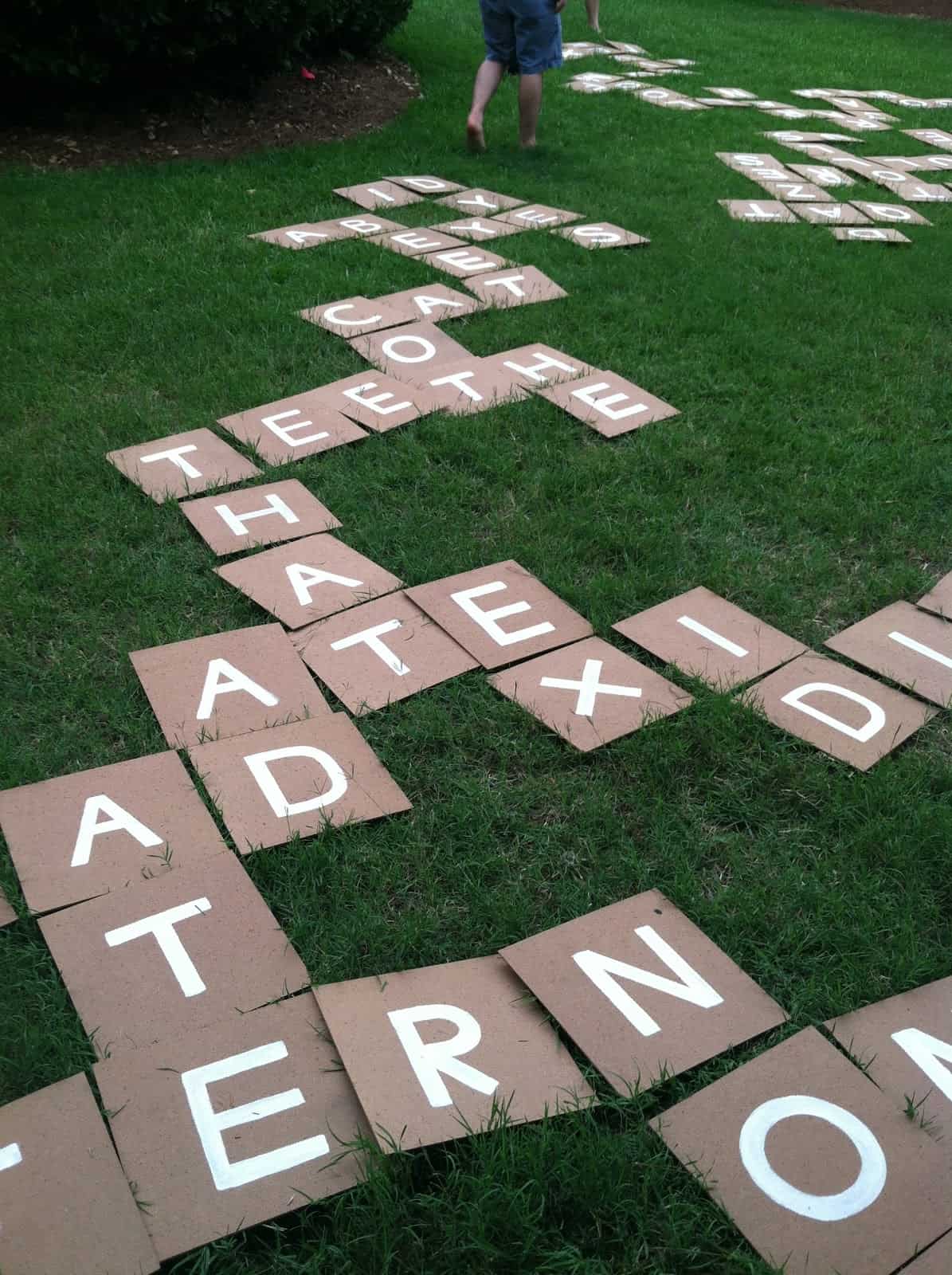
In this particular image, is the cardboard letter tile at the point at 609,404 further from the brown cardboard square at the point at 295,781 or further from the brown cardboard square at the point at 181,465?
the brown cardboard square at the point at 295,781

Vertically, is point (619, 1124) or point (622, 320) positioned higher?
point (622, 320)

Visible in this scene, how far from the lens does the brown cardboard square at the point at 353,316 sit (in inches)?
208

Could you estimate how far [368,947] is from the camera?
8.04 ft

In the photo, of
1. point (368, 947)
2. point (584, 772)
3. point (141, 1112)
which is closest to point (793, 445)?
point (584, 772)

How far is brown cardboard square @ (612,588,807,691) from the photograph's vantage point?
10.7 feet

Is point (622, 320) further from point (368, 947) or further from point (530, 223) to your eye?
point (368, 947)

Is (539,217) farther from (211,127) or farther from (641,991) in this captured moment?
(641,991)

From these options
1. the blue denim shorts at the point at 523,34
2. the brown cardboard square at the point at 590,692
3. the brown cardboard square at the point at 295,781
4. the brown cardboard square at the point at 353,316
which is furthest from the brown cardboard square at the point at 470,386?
the blue denim shorts at the point at 523,34

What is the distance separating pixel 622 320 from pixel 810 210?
8.25ft

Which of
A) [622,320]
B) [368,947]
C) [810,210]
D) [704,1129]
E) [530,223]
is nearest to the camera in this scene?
[704,1129]

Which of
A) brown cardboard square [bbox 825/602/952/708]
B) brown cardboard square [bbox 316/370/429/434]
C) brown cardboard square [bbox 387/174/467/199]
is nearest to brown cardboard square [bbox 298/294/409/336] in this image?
brown cardboard square [bbox 316/370/429/434]

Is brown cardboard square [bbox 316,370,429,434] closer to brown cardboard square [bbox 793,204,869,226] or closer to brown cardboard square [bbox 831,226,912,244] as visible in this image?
brown cardboard square [bbox 831,226,912,244]

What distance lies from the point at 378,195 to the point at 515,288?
183 cm

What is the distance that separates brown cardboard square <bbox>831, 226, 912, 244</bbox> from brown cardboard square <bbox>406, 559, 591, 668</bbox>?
440 centimetres
